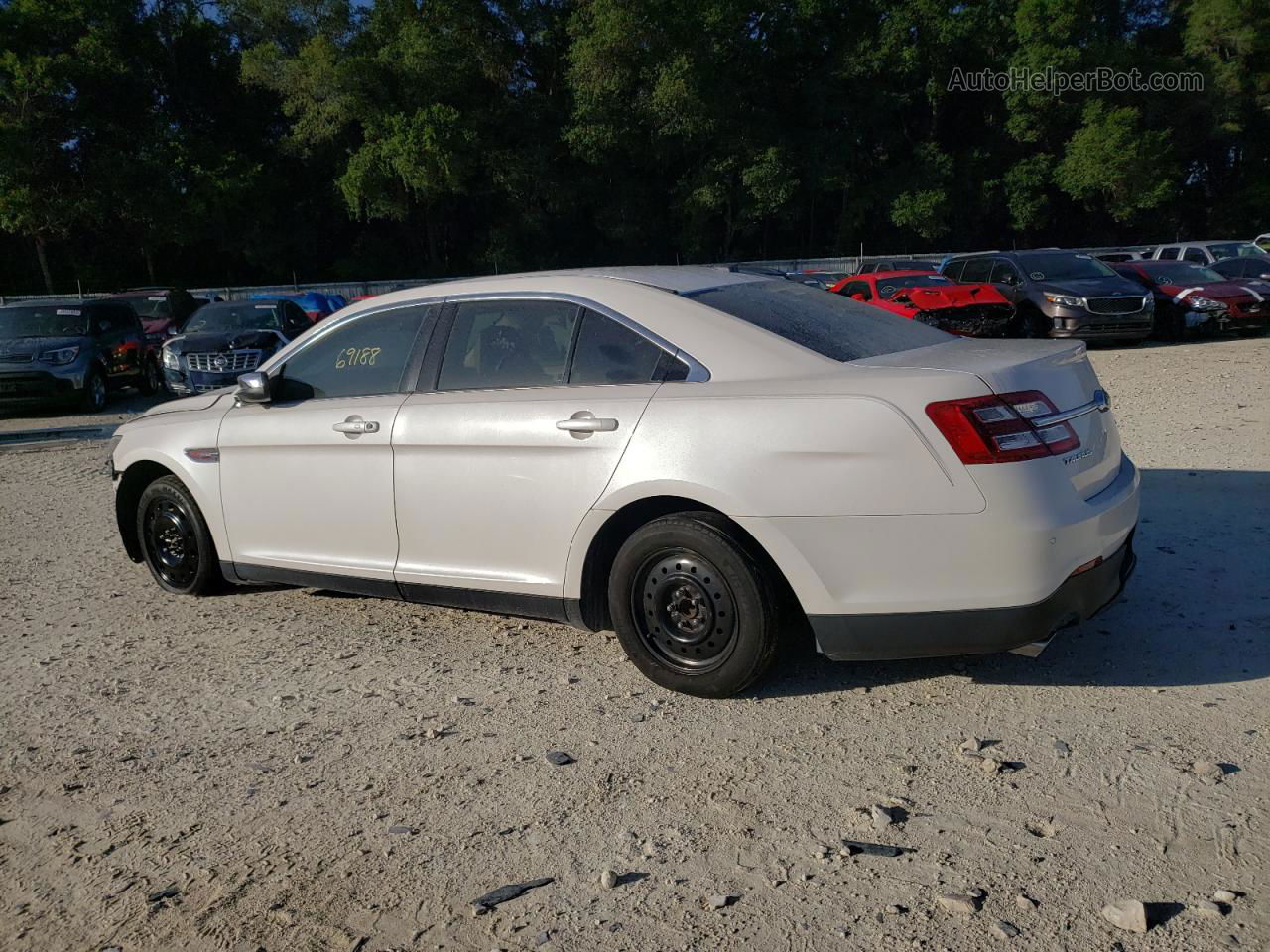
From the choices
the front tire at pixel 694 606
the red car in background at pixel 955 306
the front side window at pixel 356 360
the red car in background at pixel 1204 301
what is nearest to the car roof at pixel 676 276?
the front side window at pixel 356 360

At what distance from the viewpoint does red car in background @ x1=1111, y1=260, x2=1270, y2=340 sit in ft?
63.1

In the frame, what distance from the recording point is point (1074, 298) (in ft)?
59.9

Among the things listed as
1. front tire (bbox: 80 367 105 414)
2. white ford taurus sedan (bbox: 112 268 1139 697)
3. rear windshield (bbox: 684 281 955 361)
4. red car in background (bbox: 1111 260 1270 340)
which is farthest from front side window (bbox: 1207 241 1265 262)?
white ford taurus sedan (bbox: 112 268 1139 697)

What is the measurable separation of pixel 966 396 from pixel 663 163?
45962 mm

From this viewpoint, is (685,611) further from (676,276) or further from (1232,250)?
(1232,250)

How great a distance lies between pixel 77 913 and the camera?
3.03m

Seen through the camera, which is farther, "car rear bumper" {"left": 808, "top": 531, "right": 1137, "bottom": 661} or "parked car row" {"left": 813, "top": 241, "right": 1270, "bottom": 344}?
"parked car row" {"left": 813, "top": 241, "right": 1270, "bottom": 344}

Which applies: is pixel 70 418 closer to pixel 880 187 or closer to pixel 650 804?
pixel 650 804

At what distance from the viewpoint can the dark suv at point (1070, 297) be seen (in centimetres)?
1816

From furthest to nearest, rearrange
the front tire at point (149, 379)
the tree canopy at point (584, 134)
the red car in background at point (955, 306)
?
1. the tree canopy at point (584, 134)
2. the red car in background at point (955, 306)
3. the front tire at point (149, 379)

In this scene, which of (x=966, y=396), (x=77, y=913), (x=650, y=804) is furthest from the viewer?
(x=966, y=396)

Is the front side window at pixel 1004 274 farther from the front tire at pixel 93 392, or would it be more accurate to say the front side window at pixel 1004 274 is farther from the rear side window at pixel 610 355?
the rear side window at pixel 610 355

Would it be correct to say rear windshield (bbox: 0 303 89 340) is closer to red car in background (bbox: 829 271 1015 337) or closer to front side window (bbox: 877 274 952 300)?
red car in background (bbox: 829 271 1015 337)

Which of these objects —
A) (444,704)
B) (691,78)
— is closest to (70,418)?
(444,704)
